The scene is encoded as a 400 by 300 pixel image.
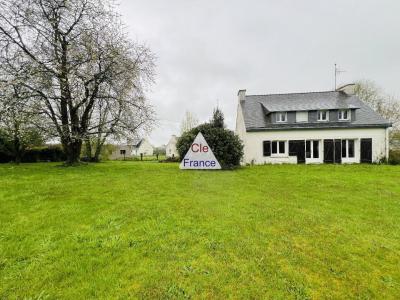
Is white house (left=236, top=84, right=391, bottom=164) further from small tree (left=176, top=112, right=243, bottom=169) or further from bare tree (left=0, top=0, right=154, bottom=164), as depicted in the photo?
bare tree (left=0, top=0, right=154, bottom=164)

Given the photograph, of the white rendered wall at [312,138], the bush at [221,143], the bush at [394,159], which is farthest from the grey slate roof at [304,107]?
the bush at [221,143]

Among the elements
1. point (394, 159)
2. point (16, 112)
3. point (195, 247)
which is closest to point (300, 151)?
point (394, 159)

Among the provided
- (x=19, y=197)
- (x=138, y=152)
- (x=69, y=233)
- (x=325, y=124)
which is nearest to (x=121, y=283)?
(x=69, y=233)

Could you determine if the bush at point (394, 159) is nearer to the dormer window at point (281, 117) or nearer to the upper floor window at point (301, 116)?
the upper floor window at point (301, 116)

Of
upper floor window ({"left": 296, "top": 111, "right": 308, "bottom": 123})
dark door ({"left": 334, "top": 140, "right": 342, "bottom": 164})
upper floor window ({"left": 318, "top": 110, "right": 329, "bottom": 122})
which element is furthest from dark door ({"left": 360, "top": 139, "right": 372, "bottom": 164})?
upper floor window ({"left": 296, "top": 111, "right": 308, "bottom": 123})

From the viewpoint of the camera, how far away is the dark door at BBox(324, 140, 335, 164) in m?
20.1

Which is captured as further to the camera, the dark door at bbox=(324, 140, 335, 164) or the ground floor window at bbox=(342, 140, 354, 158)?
the ground floor window at bbox=(342, 140, 354, 158)

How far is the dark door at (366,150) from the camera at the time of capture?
19.8m

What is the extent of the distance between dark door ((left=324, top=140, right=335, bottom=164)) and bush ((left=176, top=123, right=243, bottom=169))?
381 inches

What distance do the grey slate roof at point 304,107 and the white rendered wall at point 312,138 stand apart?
47cm

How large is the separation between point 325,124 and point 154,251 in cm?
2114

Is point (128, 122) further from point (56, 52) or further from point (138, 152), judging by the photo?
point (138, 152)

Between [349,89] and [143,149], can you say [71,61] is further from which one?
[143,149]

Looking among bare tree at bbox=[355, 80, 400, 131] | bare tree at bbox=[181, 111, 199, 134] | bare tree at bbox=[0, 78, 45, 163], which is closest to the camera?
bare tree at bbox=[0, 78, 45, 163]
